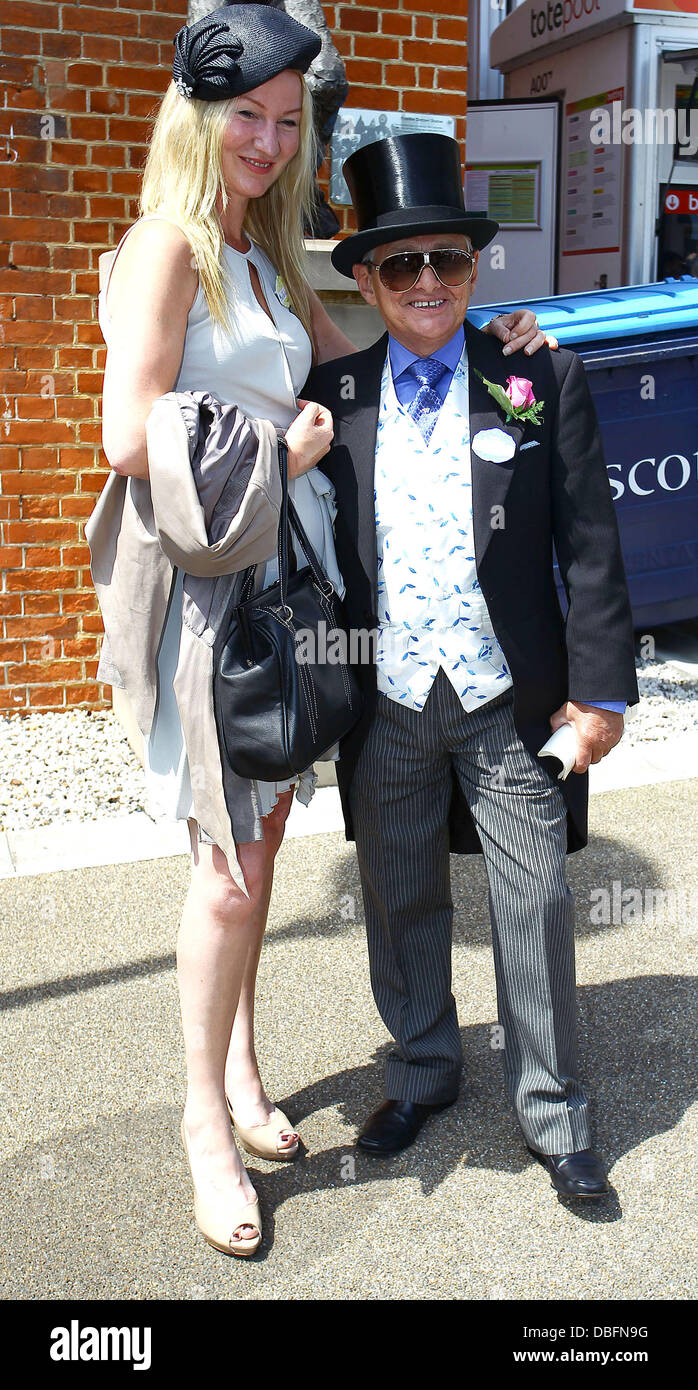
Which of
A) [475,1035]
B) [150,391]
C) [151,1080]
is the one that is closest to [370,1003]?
[475,1035]

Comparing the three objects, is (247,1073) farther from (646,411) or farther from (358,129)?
(358,129)

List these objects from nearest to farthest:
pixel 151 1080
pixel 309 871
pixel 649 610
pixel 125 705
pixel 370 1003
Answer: pixel 125 705, pixel 151 1080, pixel 370 1003, pixel 309 871, pixel 649 610

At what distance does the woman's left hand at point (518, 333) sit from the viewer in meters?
2.29

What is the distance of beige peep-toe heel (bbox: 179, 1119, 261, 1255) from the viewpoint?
219 cm

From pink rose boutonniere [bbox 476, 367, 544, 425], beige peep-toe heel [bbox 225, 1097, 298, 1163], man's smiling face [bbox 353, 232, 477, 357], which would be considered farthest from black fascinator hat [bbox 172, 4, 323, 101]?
beige peep-toe heel [bbox 225, 1097, 298, 1163]

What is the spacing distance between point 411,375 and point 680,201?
20.8 feet

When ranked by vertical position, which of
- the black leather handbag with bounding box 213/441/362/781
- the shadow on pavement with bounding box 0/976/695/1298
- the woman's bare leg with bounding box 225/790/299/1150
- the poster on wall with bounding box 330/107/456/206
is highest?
the poster on wall with bounding box 330/107/456/206

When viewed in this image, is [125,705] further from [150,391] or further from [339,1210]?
[339,1210]

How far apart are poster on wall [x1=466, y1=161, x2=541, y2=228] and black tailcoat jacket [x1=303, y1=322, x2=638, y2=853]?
22.3 feet

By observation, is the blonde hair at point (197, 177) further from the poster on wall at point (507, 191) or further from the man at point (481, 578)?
the poster on wall at point (507, 191)

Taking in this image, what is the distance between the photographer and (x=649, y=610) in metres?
5.61

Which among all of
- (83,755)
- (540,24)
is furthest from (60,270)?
(540,24)

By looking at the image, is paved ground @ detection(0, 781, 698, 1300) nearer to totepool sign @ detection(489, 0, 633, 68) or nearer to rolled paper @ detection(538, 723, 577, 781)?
rolled paper @ detection(538, 723, 577, 781)

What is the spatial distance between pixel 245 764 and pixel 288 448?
54cm
